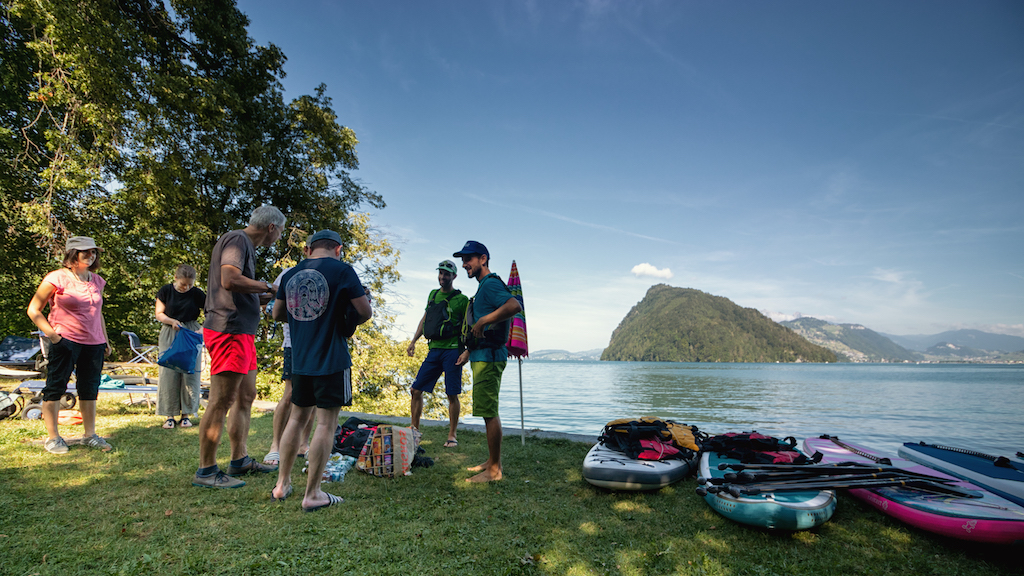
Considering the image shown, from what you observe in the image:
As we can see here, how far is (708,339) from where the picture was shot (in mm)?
129875

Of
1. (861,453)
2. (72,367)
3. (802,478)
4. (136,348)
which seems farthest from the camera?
(136,348)

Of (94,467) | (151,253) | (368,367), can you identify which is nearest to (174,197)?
(151,253)

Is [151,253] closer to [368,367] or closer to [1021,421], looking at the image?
[368,367]

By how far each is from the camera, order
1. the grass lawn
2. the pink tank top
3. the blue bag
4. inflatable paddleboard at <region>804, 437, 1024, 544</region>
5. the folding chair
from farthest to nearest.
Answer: the folding chair
the blue bag
the pink tank top
inflatable paddleboard at <region>804, 437, 1024, 544</region>
the grass lawn

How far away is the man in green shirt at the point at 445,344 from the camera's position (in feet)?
17.4

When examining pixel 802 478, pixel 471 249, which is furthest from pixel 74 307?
pixel 802 478

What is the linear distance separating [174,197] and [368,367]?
698cm

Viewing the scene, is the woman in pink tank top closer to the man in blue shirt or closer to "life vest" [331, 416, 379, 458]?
"life vest" [331, 416, 379, 458]

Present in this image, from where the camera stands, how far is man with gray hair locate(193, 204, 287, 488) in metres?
3.33

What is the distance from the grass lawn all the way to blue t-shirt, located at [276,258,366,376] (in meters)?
0.99

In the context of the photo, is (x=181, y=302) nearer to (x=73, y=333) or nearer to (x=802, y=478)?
(x=73, y=333)

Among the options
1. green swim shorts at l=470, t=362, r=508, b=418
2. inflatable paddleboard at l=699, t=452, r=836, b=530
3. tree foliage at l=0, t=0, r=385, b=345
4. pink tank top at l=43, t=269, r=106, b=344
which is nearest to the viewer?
inflatable paddleboard at l=699, t=452, r=836, b=530

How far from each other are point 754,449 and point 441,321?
3532 millimetres

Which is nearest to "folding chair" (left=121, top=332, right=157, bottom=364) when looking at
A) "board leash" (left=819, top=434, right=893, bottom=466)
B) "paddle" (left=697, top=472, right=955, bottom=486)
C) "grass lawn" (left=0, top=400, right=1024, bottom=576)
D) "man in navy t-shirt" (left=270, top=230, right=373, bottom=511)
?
"grass lawn" (left=0, top=400, right=1024, bottom=576)
